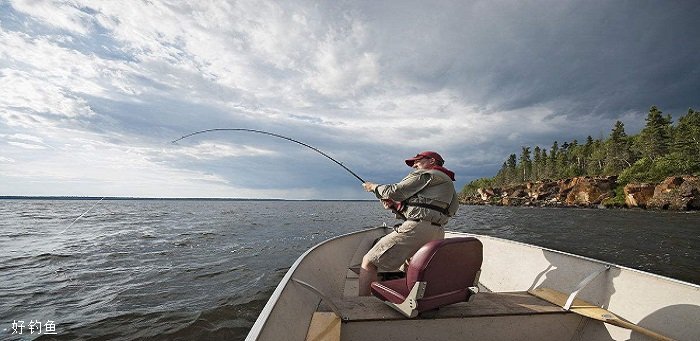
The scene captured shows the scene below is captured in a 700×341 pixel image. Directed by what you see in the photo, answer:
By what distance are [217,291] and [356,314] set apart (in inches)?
237

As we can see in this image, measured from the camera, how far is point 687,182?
44.0 m

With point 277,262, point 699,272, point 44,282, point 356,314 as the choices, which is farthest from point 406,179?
point 699,272

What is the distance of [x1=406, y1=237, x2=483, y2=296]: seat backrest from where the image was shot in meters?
2.58

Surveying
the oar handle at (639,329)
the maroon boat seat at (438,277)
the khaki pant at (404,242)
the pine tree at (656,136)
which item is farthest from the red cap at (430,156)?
the pine tree at (656,136)

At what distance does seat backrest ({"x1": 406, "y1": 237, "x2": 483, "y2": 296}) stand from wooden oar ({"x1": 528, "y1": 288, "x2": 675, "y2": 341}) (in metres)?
1.08

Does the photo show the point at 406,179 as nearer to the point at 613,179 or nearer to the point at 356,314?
the point at 356,314

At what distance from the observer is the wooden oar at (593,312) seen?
8.63 ft

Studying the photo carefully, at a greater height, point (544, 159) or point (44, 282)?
point (544, 159)

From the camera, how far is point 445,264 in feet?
8.73

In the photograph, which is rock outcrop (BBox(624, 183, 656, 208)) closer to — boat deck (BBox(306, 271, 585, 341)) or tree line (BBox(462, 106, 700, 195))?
tree line (BBox(462, 106, 700, 195))

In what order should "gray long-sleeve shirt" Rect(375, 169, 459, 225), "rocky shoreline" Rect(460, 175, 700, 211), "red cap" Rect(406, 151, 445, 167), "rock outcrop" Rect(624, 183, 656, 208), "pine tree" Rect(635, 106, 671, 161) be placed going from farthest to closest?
"pine tree" Rect(635, 106, 671, 161), "rock outcrop" Rect(624, 183, 656, 208), "rocky shoreline" Rect(460, 175, 700, 211), "red cap" Rect(406, 151, 445, 167), "gray long-sleeve shirt" Rect(375, 169, 459, 225)

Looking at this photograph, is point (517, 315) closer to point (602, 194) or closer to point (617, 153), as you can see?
point (602, 194)

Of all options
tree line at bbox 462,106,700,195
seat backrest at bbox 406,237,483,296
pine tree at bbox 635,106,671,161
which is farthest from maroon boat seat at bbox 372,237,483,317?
pine tree at bbox 635,106,671,161

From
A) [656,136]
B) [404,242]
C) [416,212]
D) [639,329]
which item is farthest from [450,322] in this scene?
[656,136]
